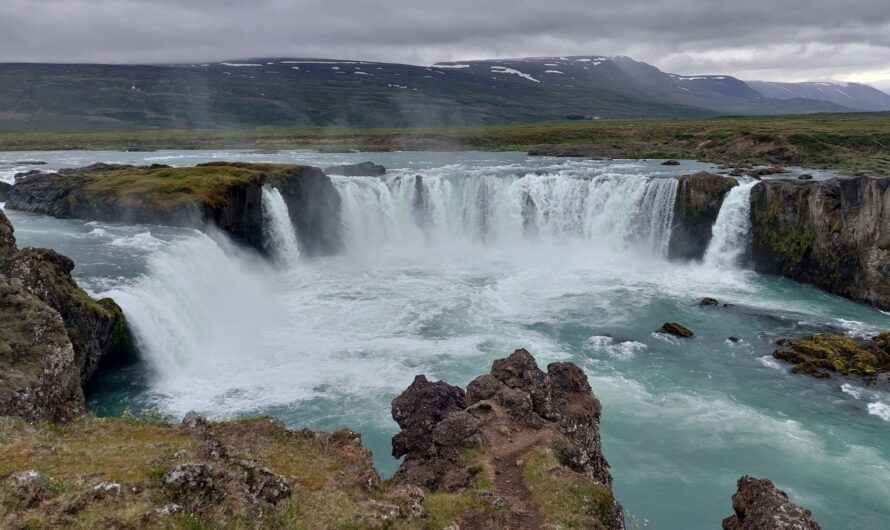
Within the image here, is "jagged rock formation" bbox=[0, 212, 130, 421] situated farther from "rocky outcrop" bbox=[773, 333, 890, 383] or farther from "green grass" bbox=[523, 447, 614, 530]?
"rocky outcrop" bbox=[773, 333, 890, 383]

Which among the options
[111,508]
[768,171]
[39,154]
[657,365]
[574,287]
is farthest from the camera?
[39,154]

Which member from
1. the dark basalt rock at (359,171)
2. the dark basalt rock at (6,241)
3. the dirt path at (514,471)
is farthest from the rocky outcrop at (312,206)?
the dirt path at (514,471)

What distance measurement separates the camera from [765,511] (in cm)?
1108

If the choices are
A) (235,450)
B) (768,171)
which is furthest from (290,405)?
(768,171)

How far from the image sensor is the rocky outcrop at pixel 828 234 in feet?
116

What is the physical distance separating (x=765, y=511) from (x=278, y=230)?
4036 cm

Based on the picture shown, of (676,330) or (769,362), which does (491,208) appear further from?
(769,362)

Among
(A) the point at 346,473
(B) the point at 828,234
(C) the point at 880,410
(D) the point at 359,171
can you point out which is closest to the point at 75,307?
(A) the point at 346,473

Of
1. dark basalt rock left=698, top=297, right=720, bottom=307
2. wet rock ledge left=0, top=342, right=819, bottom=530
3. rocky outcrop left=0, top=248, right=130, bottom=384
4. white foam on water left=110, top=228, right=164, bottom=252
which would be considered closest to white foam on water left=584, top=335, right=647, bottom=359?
dark basalt rock left=698, top=297, right=720, bottom=307

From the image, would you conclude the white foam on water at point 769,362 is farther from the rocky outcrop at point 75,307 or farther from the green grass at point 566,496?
the rocky outcrop at point 75,307

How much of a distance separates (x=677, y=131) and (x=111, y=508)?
356 feet

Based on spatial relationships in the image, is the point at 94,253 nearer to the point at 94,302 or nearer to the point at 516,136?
the point at 94,302

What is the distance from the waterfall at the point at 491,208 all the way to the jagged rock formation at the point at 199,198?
2.47 meters

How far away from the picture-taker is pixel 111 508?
8.19 metres
